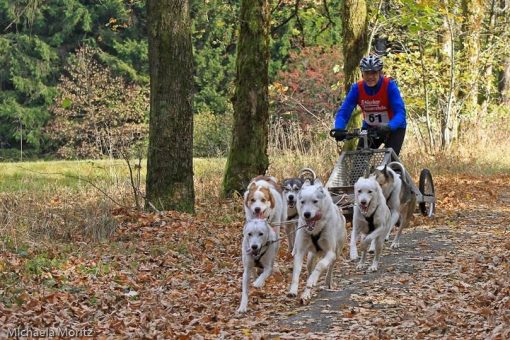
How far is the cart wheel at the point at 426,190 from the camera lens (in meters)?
13.6

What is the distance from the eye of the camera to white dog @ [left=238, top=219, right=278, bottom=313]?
8.26 meters

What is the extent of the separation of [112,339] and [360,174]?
4.71 metres

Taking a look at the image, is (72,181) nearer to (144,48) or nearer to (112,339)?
(112,339)

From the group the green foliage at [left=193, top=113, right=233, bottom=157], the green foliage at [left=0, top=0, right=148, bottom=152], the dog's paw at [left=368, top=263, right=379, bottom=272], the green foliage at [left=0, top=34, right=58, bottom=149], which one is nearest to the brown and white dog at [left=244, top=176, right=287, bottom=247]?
the dog's paw at [left=368, top=263, right=379, bottom=272]

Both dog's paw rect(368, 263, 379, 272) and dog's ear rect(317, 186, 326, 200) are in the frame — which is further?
dog's paw rect(368, 263, 379, 272)

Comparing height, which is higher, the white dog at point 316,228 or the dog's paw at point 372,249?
the white dog at point 316,228

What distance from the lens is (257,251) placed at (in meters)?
8.35

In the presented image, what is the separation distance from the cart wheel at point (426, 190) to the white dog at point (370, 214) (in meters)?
3.77

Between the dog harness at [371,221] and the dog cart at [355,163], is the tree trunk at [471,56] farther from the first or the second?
the dog harness at [371,221]

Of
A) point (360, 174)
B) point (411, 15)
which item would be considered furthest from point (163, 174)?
point (411, 15)

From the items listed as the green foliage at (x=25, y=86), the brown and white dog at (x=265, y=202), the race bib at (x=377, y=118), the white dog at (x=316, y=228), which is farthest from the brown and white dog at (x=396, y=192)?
the green foliage at (x=25, y=86)

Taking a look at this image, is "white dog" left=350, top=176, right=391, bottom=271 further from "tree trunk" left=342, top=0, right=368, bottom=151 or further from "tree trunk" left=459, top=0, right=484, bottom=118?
"tree trunk" left=459, top=0, right=484, bottom=118

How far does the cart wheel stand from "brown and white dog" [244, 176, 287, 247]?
4.02 meters

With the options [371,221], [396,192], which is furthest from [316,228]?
[396,192]
